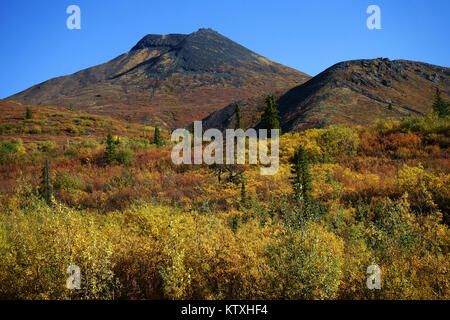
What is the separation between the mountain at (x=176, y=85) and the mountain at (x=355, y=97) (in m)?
26.7

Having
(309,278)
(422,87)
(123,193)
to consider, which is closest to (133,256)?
(309,278)

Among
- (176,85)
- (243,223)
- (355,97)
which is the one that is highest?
(176,85)

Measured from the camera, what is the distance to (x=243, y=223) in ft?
25.4

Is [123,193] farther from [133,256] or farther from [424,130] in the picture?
[424,130]

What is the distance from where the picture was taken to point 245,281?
3820mm

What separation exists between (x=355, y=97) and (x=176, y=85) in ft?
321

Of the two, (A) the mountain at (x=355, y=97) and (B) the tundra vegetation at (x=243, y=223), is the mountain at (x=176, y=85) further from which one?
(B) the tundra vegetation at (x=243, y=223)

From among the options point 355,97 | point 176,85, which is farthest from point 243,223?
point 176,85

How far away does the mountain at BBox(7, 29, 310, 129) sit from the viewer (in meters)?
95.3

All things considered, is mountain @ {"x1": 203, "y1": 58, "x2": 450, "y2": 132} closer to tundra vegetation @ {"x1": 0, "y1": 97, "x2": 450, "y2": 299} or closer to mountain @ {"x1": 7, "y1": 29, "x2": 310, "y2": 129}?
mountain @ {"x1": 7, "y1": 29, "x2": 310, "y2": 129}

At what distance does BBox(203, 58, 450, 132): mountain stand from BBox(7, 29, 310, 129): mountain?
2667 cm

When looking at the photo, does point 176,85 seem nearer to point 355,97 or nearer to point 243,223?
point 355,97

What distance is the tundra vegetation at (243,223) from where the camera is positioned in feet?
12.3

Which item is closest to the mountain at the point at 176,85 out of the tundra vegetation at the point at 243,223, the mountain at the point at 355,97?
the mountain at the point at 355,97
